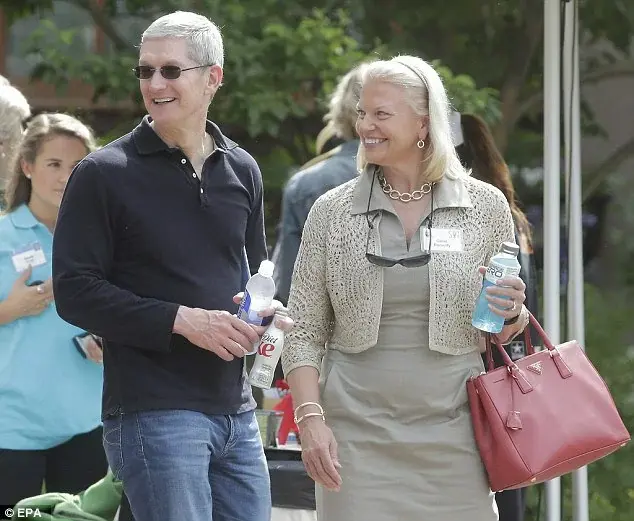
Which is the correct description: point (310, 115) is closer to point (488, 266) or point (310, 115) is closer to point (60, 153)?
point (60, 153)

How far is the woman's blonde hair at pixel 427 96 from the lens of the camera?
2.99 metres

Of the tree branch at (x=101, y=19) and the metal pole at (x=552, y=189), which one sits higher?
the tree branch at (x=101, y=19)

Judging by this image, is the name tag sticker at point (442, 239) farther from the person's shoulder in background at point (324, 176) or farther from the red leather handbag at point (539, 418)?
the person's shoulder in background at point (324, 176)

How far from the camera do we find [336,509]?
2.95 meters

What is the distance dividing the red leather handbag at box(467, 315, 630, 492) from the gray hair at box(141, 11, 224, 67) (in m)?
1.04

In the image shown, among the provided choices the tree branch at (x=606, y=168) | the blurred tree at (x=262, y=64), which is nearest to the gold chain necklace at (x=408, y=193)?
the blurred tree at (x=262, y=64)

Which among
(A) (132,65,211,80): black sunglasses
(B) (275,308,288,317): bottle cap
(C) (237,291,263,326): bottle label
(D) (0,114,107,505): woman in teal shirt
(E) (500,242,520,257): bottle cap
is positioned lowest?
(D) (0,114,107,505): woman in teal shirt

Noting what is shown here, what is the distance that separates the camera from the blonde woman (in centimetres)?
293

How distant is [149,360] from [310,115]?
4.16 m

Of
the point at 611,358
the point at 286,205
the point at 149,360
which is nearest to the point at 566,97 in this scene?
the point at 286,205

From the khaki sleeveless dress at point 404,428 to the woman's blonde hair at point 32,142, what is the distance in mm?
1776

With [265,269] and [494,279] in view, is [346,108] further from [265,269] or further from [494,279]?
[494,279]

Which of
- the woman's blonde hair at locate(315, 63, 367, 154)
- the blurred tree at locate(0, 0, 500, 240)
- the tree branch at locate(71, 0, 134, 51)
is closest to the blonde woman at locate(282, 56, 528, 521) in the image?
Answer: the woman's blonde hair at locate(315, 63, 367, 154)

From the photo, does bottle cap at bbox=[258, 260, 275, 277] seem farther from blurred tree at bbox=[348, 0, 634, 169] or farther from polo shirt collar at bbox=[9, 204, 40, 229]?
blurred tree at bbox=[348, 0, 634, 169]
